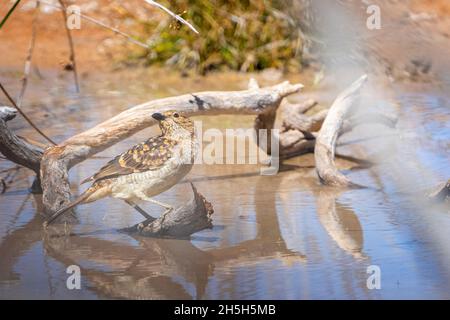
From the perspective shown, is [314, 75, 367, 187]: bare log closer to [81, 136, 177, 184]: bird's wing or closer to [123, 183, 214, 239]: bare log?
[123, 183, 214, 239]: bare log

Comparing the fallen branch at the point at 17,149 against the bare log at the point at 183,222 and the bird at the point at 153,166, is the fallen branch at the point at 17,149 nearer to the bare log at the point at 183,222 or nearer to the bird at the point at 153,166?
the bird at the point at 153,166

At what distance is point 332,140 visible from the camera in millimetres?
6926

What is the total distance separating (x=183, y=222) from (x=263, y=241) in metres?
0.47

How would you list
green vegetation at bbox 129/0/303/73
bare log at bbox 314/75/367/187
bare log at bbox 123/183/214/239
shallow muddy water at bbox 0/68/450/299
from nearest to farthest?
1. shallow muddy water at bbox 0/68/450/299
2. bare log at bbox 123/183/214/239
3. bare log at bbox 314/75/367/187
4. green vegetation at bbox 129/0/303/73

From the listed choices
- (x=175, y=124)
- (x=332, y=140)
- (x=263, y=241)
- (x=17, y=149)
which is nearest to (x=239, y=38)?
(x=332, y=140)

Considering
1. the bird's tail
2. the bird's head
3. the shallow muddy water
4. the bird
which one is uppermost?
the bird's head

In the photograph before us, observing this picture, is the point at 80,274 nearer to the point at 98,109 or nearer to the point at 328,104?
the point at 98,109

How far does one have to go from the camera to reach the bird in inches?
199

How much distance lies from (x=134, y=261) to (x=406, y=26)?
214cm

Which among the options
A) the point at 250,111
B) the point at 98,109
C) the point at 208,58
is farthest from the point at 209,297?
the point at 208,58

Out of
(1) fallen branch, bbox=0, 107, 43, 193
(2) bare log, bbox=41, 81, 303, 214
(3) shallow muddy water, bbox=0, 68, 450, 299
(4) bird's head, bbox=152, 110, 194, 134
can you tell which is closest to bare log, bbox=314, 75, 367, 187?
(3) shallow muddy water, bbox=0, 68, 450, 299

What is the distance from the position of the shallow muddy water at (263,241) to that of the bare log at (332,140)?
0.11 m

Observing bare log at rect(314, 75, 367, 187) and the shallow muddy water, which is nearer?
the shallow muddy water

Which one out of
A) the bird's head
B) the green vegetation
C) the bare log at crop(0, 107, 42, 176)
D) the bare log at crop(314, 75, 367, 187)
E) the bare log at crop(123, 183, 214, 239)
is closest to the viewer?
the bare log at crop(123, 183, 214, 239)
